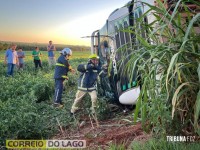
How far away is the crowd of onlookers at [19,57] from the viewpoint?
Result: 918 centimetres

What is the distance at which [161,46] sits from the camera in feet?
8.41

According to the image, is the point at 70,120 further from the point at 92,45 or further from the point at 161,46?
the point at 161,46

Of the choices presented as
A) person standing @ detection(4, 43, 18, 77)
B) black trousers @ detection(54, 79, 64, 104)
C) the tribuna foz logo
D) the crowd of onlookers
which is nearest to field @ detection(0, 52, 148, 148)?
black trousers @ detection(54, 79, 64, 104)

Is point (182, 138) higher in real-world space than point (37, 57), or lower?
lower

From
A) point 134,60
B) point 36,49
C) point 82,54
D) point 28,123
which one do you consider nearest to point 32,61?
point 36,49

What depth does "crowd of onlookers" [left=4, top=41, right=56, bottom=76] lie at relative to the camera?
9177 millimetres

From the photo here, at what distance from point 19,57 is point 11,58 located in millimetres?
726

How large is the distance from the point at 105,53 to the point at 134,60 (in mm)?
3708

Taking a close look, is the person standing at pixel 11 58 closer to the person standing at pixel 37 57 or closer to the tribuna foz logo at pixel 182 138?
the person standing at pixel 37 57

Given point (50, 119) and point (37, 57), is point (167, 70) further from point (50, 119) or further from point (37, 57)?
point (37, 57)

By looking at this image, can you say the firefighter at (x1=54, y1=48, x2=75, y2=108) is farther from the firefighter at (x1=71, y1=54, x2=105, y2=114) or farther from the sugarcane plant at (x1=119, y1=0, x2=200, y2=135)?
the sugarcane plant at (x1=119, y1=0, x2=200, y2=135)

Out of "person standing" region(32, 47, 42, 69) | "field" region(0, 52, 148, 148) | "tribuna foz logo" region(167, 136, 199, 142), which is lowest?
"field" region(0, 52, 148, 148)

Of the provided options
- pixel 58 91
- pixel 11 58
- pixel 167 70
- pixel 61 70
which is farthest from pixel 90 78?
pixel 11 58

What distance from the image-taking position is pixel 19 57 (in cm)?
1136
